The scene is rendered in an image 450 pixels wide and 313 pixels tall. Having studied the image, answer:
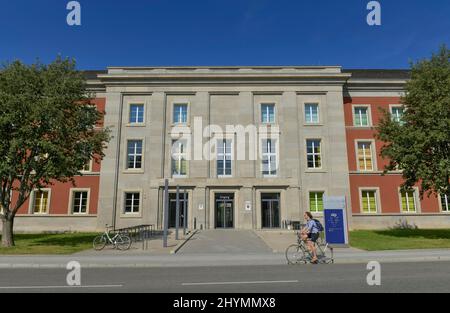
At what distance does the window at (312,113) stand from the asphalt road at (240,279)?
868 inches

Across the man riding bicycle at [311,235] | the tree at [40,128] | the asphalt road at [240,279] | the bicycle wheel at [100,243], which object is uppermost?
the tree at [40,128]

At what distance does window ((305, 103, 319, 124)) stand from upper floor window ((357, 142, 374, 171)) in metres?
5.00

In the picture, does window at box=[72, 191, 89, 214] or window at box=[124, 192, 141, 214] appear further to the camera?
window at box=[72, 191, 89, 214]

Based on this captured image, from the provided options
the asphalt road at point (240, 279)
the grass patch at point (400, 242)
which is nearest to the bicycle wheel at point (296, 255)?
the asphalt road at point (240, 279)

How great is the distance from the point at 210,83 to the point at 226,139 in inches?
235

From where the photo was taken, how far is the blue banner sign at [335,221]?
53.6 ft

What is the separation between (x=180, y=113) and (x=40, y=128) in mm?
15684

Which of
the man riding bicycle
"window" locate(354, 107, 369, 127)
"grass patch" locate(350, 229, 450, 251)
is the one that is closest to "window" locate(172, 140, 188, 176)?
"grass patch" locate(350, 229, 450, 251)

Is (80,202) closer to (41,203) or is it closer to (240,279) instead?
(41,203)

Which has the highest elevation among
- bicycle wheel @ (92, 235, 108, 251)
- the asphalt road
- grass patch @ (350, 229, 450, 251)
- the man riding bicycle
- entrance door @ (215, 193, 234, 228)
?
entrance door @ (215, 193, 234, 228)

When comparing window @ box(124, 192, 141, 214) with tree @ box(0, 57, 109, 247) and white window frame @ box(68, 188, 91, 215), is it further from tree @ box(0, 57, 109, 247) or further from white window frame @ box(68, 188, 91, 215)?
tree @ box(0, 57, 109, 247)

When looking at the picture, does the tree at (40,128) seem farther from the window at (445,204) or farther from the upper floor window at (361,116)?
the window at (445,204)

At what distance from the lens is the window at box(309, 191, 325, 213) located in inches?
1180
